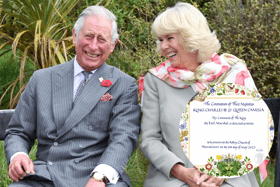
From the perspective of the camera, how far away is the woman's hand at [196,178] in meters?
2.22

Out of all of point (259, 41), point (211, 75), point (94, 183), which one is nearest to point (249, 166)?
point (211, 75)

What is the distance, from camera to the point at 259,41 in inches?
195

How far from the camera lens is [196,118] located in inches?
86.4

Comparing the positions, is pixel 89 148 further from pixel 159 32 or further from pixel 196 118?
pixel 159 32

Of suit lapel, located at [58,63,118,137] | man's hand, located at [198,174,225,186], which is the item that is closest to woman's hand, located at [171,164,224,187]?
man's hand, located at [198,174,225,186]

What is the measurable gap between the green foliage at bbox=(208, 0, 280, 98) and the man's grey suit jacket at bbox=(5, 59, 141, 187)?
2.72 meters

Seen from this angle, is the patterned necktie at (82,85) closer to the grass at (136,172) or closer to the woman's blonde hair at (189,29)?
the woman's blonde hair at (189,29)

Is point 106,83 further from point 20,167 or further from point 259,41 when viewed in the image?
point 259,41

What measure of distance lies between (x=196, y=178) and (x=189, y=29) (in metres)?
1.00

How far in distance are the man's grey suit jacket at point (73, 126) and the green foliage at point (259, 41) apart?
2.72 meters

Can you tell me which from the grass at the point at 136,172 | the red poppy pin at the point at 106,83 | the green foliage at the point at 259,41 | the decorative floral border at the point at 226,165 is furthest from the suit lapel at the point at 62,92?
the green foliage at the point at 259,41

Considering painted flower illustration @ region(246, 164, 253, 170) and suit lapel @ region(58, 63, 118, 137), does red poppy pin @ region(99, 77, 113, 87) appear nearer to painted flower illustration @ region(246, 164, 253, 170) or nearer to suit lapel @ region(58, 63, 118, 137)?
suit lapel @ region(58, 63, 118, 137)

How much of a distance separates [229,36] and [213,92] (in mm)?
3116

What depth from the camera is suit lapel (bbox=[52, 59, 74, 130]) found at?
2.46 meters
